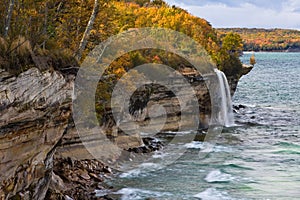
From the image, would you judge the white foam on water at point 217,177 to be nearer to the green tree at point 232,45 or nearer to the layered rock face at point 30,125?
the layered rock face at point 30,125

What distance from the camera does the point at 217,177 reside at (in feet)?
71.7

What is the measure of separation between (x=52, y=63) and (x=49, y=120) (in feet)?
6.38

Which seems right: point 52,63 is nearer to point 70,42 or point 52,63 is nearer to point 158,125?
point 70,42

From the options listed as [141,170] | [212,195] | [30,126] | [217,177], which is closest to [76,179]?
[141,170]

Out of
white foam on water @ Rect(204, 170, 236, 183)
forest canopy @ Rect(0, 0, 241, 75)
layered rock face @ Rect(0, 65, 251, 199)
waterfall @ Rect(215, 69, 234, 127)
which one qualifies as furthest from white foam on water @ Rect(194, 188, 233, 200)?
waterfall @ Rect(215, 69, 234, 127)

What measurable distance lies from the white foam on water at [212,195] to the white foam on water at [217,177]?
5.41ft

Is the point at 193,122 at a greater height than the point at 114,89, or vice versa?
the point at 114,89

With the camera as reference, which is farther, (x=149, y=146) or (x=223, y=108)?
(x=223, y=108)

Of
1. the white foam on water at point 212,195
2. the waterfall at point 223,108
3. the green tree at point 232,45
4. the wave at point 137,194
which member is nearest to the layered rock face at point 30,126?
the wave at point 137,194

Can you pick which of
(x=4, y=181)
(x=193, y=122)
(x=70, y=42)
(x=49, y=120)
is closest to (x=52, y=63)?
(x=49, y=120)

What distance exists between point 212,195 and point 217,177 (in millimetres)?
2907

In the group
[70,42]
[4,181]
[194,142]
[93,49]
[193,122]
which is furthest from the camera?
[193,122]

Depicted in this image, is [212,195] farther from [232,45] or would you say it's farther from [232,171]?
[232,45]

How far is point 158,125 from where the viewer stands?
32.1 metres
